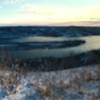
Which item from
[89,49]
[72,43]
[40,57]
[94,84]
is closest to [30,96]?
[94,84]

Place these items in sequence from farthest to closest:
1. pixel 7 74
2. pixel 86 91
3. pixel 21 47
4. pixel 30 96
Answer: pixel 21 47, pixel 7 74, pixel 86 91, pixel 30 96

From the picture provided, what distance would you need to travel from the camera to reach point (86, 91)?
8.56 m

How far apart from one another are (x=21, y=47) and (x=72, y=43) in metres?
2.26

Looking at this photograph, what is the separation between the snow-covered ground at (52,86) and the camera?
24.9 feet

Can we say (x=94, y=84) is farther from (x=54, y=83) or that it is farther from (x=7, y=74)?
(x=7, y=74)

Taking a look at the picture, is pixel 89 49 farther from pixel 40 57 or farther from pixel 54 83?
pixel 54 83

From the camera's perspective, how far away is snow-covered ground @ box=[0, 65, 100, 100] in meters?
7.59

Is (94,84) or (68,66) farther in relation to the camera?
(68,66)

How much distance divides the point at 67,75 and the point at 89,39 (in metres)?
4.96

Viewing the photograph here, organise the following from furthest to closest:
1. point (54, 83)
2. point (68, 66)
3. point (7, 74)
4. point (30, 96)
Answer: point (68, 66)
point (7, 74)
point (54, 83)
point (30, 96)

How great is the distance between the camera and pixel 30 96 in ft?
23.9

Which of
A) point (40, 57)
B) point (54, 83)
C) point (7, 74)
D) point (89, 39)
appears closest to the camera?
point (54, 83)

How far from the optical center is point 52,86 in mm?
8617

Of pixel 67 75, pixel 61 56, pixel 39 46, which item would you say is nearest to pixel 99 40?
pixel 61 56
